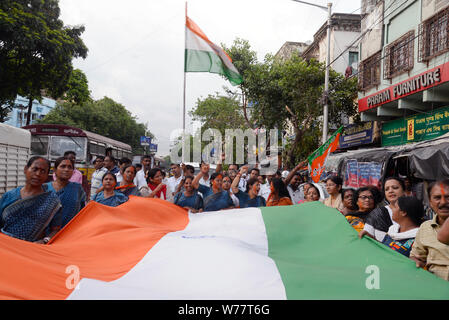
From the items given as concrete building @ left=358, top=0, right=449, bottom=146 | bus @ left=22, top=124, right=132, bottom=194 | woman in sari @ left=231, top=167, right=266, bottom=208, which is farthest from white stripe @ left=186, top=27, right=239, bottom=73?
bus @ left=22, top=124, right=132, bottom=194

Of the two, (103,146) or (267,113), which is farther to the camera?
(267,113)

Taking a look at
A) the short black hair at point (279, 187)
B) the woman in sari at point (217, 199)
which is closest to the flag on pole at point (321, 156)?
the short black hair at point (279, 187)

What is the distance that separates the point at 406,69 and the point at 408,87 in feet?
2.69

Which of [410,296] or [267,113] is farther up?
[267,113]

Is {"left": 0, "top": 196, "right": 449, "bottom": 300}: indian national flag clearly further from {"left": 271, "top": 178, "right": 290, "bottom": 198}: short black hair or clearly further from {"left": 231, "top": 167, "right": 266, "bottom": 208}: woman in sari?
{"left": 231, "top": 167, "right": 266, "bottom": 208}: woman in sari

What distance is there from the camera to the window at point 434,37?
10992 millimetres

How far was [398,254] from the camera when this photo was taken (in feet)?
9.66

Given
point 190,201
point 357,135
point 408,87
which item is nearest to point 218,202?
point 190,201

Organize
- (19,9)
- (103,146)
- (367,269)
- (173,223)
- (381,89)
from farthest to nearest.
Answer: (103,146)
(381,89)
(19,9)
(173,223)
(367,269)

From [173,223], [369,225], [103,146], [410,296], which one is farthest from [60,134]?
[410,296]

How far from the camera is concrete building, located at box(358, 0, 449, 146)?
1142cm
